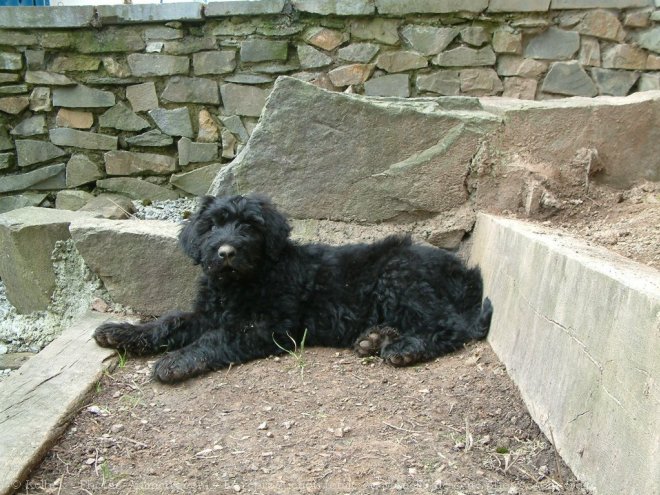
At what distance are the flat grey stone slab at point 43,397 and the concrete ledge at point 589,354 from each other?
2.31m

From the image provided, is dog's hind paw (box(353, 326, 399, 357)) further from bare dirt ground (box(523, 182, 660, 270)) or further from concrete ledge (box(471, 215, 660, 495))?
bare dirt ground (box(523, 182, 660, 270))

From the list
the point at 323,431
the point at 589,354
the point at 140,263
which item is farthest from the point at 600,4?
the point at 323,431

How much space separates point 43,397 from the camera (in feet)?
12.2

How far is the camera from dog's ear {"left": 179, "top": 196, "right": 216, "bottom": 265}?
448 cm

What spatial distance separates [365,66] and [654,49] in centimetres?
338

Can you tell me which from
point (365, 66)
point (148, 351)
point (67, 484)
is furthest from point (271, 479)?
point (365, 66)

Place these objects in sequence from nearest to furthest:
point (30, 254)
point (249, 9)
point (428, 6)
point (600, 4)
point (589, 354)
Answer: point (589, 354)
point (30, 254)
point (600, 4)
point (428, 6)
point (249, 9)

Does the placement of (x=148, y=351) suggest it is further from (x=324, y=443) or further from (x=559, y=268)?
(x=559, y=268)

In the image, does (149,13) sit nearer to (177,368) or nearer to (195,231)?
(195,231)

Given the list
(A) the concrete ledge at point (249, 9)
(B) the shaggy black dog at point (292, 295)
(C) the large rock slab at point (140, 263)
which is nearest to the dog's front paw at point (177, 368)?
(B) the shaggy black dog at point (292, 295)

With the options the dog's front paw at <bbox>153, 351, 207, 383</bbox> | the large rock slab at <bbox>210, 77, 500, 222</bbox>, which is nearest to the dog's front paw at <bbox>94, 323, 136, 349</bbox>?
the dog's front paw at <bbox>153, 351, 207, 383</bbox>

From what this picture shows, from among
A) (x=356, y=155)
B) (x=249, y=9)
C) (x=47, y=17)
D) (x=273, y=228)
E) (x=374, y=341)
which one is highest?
(x=249, y=9)

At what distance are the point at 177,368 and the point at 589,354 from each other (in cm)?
244

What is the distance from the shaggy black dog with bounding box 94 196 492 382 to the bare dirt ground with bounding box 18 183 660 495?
0.24 meters
